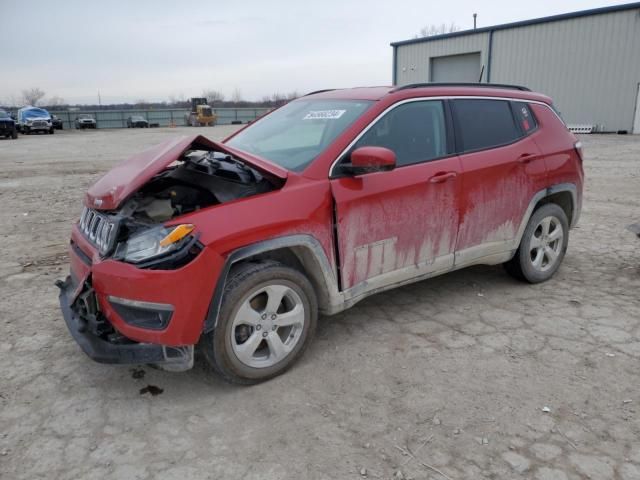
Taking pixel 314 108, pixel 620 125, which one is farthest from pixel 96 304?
pixel 620 125

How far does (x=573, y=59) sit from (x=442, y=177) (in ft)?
81.5

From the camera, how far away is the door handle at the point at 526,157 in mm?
4277

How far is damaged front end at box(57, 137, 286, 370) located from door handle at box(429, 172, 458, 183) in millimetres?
1185

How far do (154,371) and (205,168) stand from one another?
140 centimetres

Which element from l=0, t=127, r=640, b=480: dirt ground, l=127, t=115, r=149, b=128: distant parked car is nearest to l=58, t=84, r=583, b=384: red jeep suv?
l=0, t=127, r=640, b=480: dirt ground

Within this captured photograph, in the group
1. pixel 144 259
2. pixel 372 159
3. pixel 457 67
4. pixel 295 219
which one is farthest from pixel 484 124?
pixel 457 67

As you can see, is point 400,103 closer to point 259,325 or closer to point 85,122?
point 259,325

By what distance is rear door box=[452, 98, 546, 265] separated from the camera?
3996 millimetres

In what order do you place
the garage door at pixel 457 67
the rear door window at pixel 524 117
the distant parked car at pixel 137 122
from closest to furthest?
the rear door window at pixel 524 117, the garage door at pixel 457 67, the distant parked car at pixel 137 122

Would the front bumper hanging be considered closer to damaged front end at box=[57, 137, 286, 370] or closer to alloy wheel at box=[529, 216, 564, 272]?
damaged front end at box=[57, 137, 286, 370]

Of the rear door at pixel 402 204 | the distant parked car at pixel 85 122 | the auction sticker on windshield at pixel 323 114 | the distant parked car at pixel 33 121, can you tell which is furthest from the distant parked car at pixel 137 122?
the rear door at pixel 402 204

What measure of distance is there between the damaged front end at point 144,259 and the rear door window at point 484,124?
5.53 ft

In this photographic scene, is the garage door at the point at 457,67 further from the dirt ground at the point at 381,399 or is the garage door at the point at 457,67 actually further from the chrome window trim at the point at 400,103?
the dirt ground at the point at 381,399

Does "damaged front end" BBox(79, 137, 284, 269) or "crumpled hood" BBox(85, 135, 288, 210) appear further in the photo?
"crumpled hood" BBox(85, 135, 288, 210)
